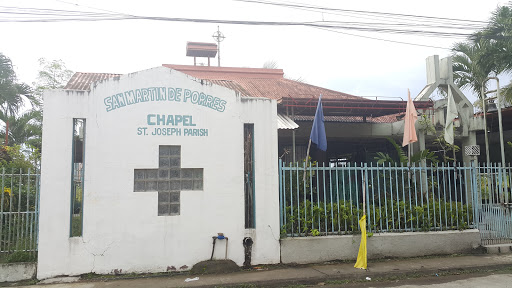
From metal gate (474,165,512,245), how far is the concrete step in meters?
0.16

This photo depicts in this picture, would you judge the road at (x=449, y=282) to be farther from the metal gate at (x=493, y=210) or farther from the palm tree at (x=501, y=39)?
the palm tree at (x=501, y=39)

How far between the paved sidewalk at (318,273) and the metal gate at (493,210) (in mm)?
911

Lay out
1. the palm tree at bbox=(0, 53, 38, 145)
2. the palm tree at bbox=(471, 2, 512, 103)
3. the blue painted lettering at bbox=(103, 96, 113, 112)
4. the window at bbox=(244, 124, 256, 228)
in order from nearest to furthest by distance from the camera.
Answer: the blue painted lettering at bbox=(103, 96, 113, 112) → the window at bbox=(244, 124, 256, 228) → the palm tree at bbox=(471, 2, 512, 103) → the palm tree at bbox=(0, 53, 38, 145)

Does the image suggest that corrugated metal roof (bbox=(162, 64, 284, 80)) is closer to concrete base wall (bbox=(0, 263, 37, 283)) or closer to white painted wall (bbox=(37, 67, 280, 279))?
white painted wall (bbox=(37, 67, 280, 279))

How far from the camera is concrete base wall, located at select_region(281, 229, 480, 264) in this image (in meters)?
7.71

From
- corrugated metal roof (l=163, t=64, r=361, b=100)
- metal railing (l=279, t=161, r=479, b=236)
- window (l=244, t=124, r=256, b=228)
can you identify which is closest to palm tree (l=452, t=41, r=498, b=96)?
corrugated metal roof (l=163, t=64, r=361, b=100)

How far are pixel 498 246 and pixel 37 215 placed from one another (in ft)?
32.6

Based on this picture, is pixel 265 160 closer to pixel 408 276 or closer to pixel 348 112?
pixel 408 276

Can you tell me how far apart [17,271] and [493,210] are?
33.6 ft

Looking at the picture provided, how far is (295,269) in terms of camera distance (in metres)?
7.34

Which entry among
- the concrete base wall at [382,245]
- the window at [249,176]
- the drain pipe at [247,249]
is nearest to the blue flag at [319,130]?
the window at [249,176]

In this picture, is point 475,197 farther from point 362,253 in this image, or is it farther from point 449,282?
point 362,253

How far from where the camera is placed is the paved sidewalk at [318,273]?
653 cm

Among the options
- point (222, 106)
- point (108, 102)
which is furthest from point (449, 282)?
point (108, 102)
